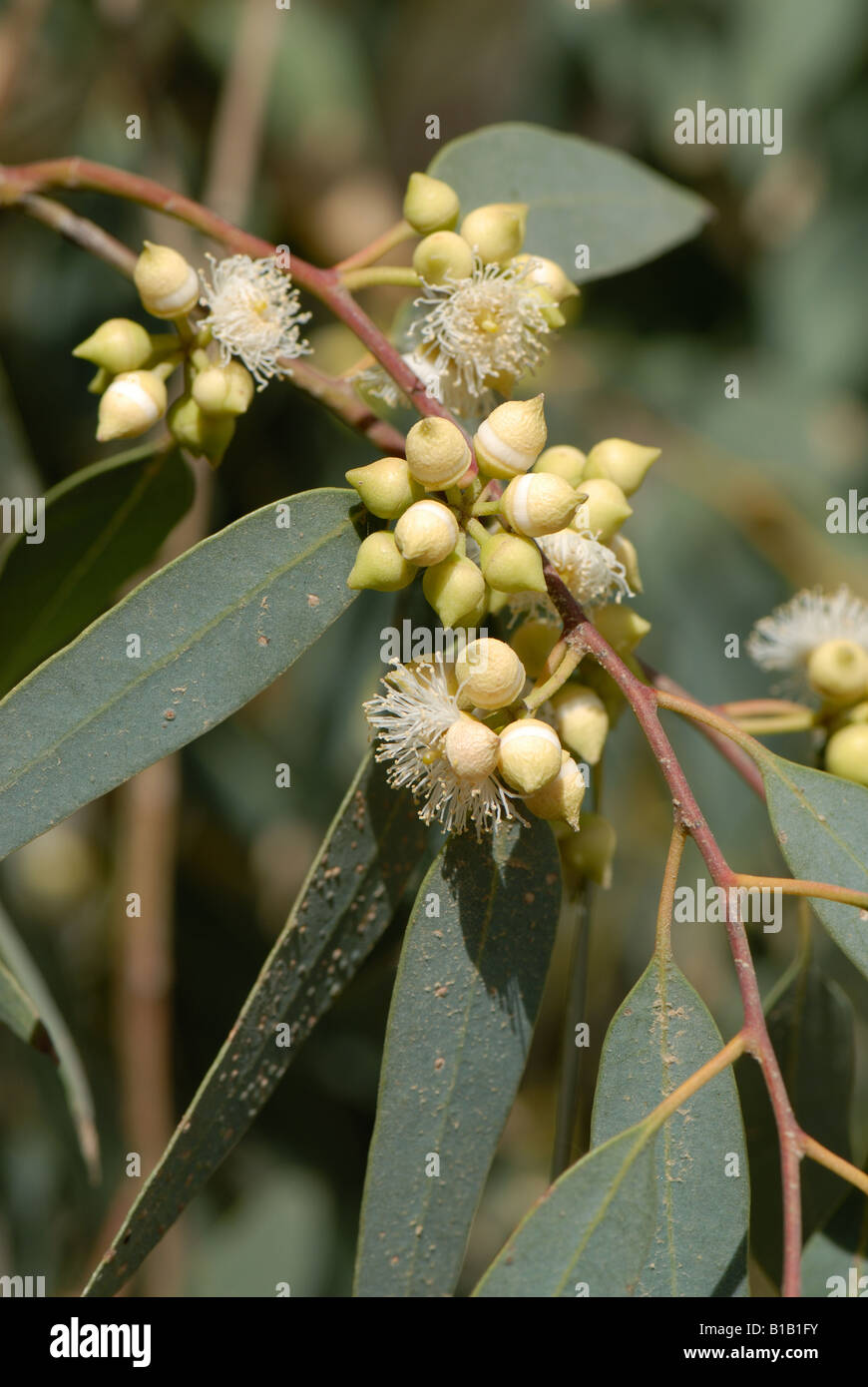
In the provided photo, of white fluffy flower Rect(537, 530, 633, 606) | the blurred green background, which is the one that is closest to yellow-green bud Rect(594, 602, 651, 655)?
white fluffy flower Rect(537, 530, 633, 606)

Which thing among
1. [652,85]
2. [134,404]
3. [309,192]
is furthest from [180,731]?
[652,85]

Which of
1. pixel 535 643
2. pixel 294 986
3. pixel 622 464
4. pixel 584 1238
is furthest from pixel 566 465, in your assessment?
pixel 584 1238

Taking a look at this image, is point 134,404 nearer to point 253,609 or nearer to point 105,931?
point 253,609

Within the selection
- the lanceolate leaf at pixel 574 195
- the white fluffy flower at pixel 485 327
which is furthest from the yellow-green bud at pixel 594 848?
the lanceolate leaf at pixel 574 195

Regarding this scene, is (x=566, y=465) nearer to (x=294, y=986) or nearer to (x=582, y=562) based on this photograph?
(x=582, y=562)

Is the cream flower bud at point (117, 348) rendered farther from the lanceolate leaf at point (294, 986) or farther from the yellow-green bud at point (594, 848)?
the yellow-green bud at point (594, 848)
